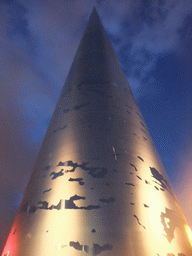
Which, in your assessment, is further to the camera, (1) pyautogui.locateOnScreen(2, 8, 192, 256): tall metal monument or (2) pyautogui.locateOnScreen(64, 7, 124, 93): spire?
(2) pyautogui.locateOnScreen(64, 7, 124, 93): spire

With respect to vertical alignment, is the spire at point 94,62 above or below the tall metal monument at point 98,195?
above

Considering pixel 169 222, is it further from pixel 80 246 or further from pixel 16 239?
pixel 16 239

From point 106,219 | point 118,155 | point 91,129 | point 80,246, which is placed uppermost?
point 91,129

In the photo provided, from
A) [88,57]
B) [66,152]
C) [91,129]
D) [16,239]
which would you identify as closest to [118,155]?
[91,129]

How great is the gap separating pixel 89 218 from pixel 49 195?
0.39m

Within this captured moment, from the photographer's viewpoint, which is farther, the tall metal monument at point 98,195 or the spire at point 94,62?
the spire at point 94,62

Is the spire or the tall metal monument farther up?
the spire

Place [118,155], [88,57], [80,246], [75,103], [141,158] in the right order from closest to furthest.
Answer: [80,246] < [118,155] < [141,158] < [75,103] < [88,57]

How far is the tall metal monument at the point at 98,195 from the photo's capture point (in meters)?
1.05

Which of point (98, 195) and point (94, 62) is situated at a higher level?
point (94, 62)

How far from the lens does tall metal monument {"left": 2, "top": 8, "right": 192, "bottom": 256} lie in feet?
3.45

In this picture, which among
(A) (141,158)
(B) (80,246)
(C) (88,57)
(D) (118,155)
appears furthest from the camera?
(C) (88,57)

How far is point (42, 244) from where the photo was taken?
3.56 feet

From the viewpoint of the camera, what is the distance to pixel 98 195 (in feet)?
3.94
